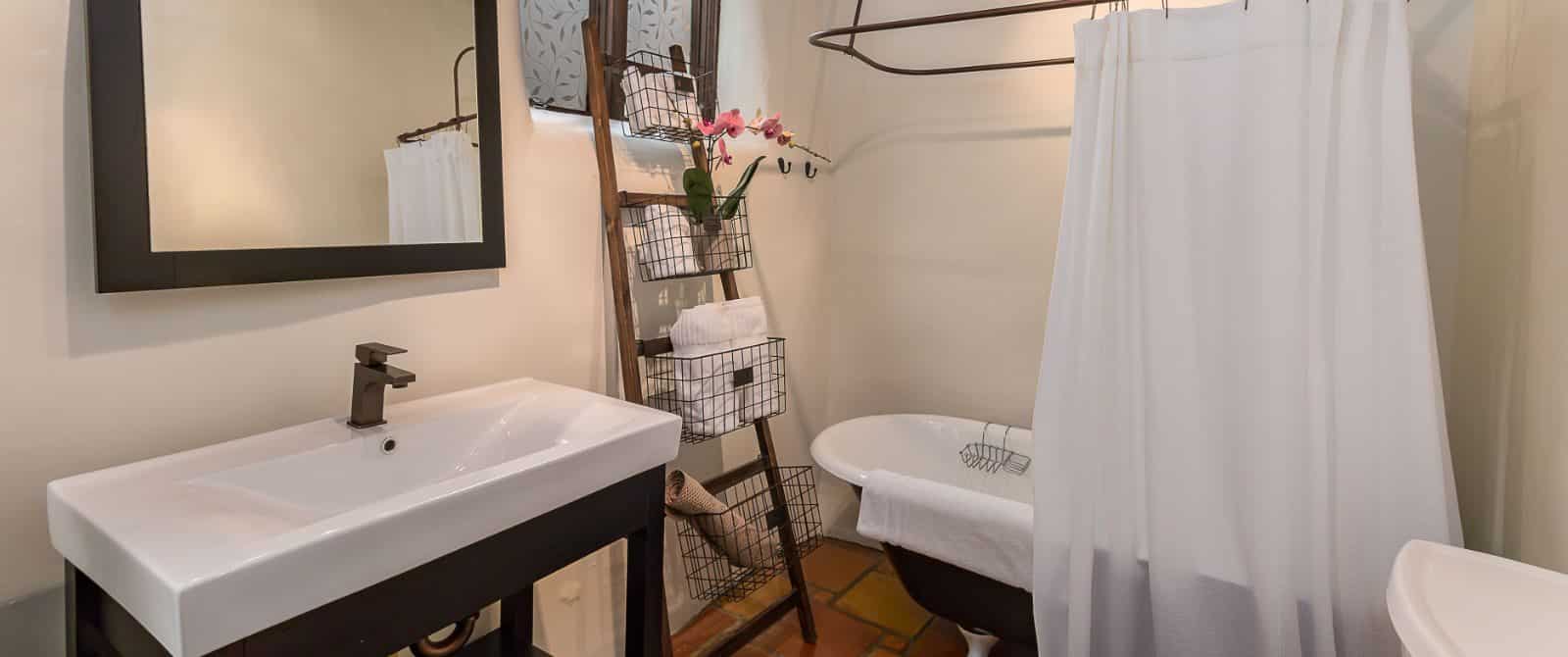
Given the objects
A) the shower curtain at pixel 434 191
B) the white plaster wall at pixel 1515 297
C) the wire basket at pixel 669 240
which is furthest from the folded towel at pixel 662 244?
the white plaster wall at pixel 1515 297

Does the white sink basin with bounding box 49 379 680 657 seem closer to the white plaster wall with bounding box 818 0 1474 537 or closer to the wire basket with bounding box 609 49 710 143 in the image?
the wire basket with bounding box 609 49 710 143

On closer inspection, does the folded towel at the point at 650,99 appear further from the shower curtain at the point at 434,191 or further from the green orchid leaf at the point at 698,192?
the shower curtain at the point at 434,191

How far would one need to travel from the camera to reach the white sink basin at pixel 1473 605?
0.74 metres

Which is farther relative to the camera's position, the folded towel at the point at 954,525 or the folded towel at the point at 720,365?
the folded towel at the point at 720,365

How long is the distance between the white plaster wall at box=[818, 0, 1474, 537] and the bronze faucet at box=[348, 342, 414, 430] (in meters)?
1.83

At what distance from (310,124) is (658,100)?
0.81 m

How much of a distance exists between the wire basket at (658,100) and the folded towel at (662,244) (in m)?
0.21

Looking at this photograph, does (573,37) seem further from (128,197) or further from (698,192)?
(128,197)

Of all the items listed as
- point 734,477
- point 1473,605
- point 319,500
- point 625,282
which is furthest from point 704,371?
point 1473,605

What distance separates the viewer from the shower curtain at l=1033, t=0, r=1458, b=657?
117 cm

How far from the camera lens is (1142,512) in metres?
1.35

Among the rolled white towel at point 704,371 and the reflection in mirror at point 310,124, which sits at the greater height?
the reflection in mirror at point 310,124

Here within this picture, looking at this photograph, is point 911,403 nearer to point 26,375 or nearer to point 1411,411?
point 1411,411

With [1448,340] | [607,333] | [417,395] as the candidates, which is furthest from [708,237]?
[1448,340]
